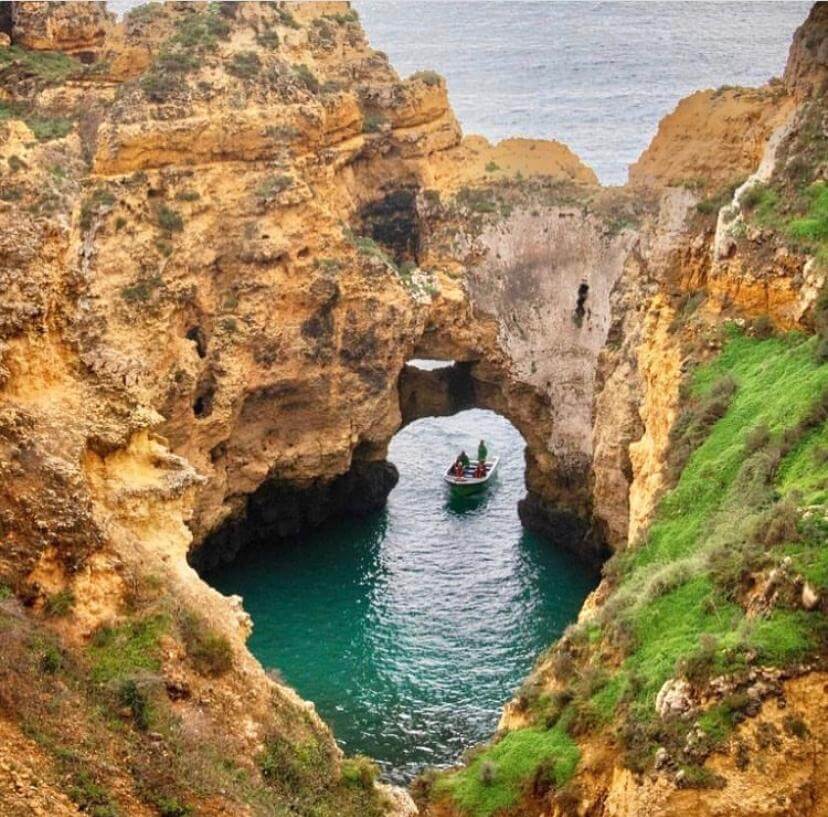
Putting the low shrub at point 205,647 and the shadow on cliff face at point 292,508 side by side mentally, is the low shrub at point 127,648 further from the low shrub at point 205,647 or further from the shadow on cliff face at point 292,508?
the shadow on cliff face at point 292,508

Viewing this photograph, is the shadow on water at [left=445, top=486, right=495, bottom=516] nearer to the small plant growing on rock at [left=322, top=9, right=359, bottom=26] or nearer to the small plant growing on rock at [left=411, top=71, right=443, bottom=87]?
the small plant growing on rock at [left=411, top=71, right=443, bottom=87]

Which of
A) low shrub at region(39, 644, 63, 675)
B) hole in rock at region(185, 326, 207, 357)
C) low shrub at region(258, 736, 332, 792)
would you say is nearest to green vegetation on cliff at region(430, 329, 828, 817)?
low shrub at region(258, 736, 332, 792)

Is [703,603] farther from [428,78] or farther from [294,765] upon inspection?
[428,78]

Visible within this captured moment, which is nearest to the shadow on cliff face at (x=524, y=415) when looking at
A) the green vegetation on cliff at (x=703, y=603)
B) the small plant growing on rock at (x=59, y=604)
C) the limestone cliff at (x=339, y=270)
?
the limestone cliff at (x=339, y=270)

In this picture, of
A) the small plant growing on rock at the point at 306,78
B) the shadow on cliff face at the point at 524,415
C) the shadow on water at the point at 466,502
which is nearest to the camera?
the small plant growing on rock at the point at 306,78

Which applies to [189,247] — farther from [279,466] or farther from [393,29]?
[393,29]

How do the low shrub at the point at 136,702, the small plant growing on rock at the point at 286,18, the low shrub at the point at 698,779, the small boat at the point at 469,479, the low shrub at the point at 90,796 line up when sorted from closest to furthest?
the low shrub at the point at 90,796, the low shrub at the point at 136,702, the low shrub at the point at 698,779, the small plant growing on rock at the point at 286,18, the small boat at the point at 469,479
